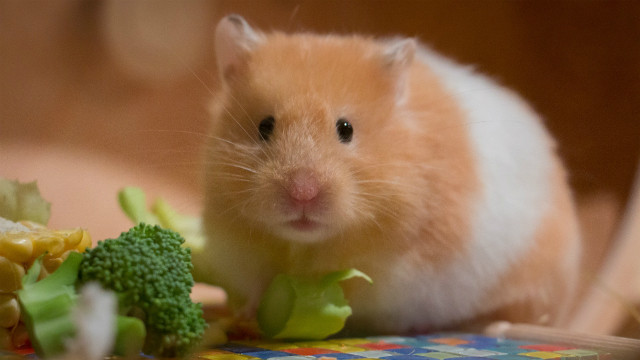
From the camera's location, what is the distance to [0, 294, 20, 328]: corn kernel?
1.47 metres

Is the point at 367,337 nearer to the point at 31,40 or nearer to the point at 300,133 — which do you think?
the point at 300,133

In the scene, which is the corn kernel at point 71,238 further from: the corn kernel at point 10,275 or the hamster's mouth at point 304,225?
the hamster's mouth at point 304,225

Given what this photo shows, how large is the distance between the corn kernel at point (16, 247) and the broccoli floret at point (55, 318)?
134 millimetres

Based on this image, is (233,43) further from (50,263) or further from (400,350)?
(400,350)

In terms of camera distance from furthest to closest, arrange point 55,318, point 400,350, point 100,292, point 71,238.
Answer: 1. point 400,350
2. point 71,238
3. point 55,318
4. point 100,292

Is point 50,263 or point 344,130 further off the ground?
point 344,130

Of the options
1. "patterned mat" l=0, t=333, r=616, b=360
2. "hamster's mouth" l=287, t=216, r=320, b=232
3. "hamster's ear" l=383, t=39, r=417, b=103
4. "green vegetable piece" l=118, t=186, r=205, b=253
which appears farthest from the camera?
"green vegetable piece" l=118, t=186, r=205, b=253

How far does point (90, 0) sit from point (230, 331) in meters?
1.39

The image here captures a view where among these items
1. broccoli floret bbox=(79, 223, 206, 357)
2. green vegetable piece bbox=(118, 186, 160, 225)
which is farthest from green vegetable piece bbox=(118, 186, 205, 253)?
broccoli floret bbox=(79, 223, 206, 357)

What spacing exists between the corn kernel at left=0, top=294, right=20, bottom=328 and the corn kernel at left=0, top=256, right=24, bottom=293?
0.02 meters

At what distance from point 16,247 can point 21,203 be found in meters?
0.53

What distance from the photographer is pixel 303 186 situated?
1.61 m

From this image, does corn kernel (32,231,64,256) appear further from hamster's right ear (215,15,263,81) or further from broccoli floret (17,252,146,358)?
hamster's right ear (215,15,263,81)

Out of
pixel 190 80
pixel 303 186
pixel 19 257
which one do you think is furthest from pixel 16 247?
pixel 190 80
